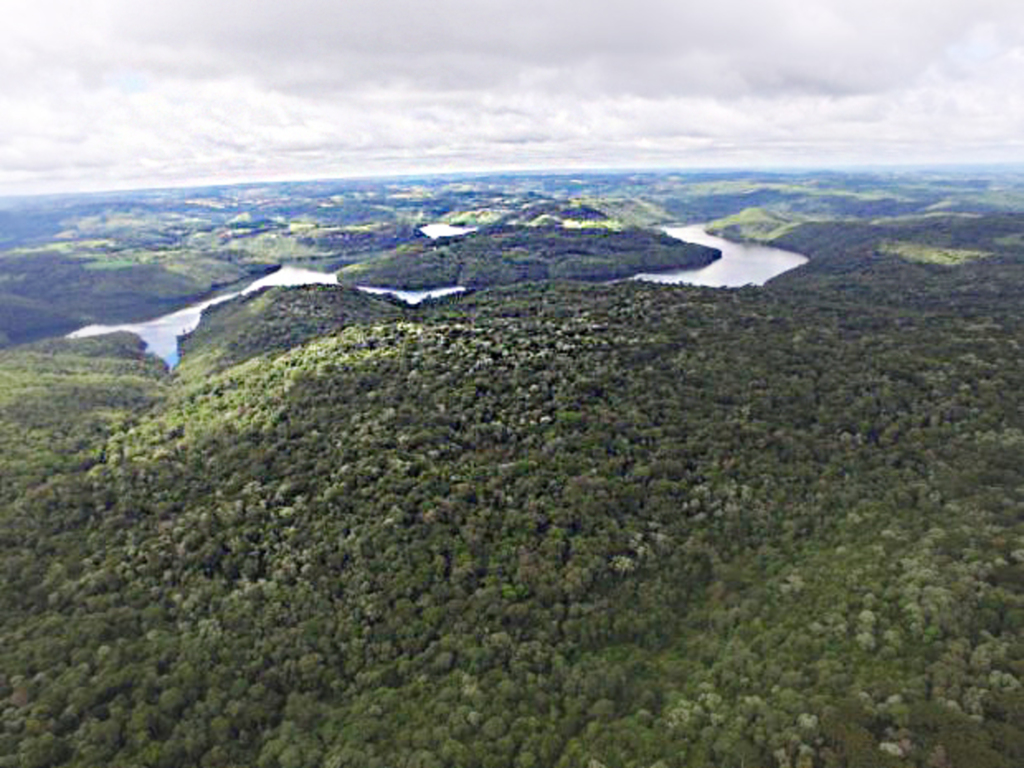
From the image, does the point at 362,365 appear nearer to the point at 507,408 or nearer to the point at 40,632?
the point at 507,408

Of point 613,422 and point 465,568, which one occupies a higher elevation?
point 613,422

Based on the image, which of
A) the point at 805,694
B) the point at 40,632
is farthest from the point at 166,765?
the point at 805,694

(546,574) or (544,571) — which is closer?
(546,574)
